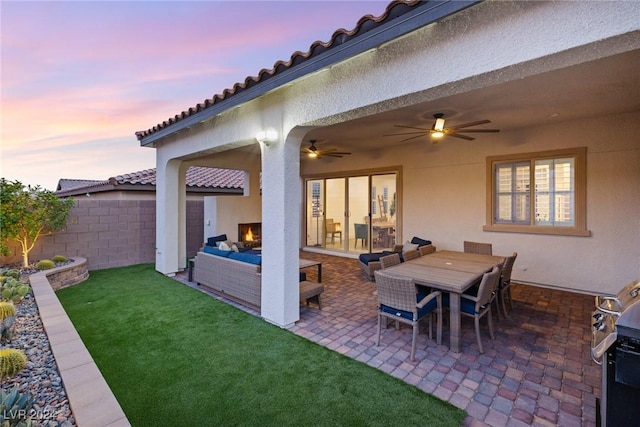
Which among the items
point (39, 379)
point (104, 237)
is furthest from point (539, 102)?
point (104, 237)

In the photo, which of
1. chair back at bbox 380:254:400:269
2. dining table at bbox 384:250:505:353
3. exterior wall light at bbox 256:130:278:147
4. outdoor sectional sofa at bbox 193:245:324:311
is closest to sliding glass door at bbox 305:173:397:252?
dining table at bbox 384:250:505:353

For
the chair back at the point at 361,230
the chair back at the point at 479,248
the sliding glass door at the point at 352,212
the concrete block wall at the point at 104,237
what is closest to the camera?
the chair back at the point at 479,248

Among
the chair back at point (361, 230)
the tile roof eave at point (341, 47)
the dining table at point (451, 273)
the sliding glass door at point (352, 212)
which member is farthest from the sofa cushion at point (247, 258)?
the chair back at point (361, 230)

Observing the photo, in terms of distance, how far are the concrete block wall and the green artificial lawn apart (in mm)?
3521

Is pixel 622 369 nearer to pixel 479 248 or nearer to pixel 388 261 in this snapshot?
pixel 388 261

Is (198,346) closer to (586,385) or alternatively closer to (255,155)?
(586,385)

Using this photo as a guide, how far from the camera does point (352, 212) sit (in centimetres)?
1026

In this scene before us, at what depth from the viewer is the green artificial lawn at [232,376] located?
250 cm

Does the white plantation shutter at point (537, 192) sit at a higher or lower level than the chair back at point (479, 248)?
higher

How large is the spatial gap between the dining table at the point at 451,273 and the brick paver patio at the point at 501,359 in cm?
48

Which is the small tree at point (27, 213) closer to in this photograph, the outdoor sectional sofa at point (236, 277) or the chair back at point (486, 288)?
the outdoor sectional sofa at point (236, 277)

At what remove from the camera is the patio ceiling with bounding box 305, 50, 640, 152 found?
12.8ft

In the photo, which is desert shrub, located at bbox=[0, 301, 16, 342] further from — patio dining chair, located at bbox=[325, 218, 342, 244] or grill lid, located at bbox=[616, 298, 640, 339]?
patio dining chair, located at bbox=[325, 218, 342, 244]

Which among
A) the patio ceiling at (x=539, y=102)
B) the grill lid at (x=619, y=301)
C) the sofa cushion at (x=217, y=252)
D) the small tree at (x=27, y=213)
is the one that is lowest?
the sofa cushion at (x=217, y=252)
